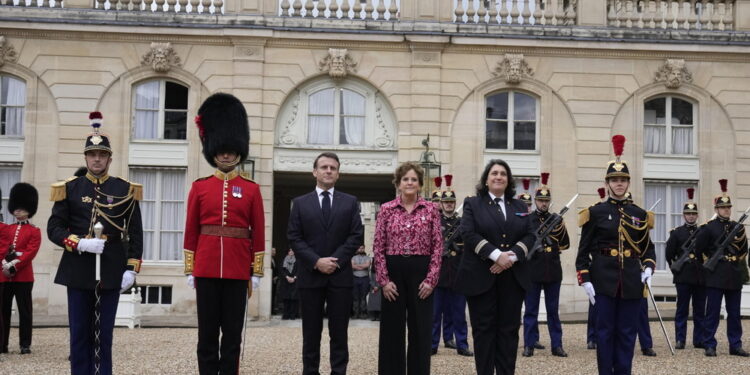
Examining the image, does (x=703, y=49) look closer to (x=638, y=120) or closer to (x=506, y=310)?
(x=638, y=120)

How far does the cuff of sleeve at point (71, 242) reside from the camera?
25.8 ft

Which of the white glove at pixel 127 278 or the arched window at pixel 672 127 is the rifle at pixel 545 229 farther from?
the arched window at pixel 672 127

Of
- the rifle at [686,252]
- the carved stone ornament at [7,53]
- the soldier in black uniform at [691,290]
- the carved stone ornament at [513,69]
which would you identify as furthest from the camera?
the carved stone ornament at [513,69]

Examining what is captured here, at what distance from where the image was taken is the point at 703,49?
804 inches

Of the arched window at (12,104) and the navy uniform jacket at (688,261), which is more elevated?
the arched window at (12,104)

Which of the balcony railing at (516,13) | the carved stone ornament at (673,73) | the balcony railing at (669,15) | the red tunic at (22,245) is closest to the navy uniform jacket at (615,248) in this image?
the red tunic at (22,245)

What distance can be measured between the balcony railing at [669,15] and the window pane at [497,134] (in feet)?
10.4

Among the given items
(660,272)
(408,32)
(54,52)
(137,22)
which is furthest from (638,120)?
(54,52)

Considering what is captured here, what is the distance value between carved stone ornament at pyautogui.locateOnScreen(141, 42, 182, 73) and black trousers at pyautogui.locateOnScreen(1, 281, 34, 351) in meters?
8.10

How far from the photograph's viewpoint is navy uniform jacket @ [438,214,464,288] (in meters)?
12.3

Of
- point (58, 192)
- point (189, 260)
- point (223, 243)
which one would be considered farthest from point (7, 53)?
point (223, 243)

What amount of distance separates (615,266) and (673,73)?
12754 mm

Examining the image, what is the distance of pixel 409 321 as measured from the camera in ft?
27.9

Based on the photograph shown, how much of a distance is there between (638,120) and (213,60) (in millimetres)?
8913
